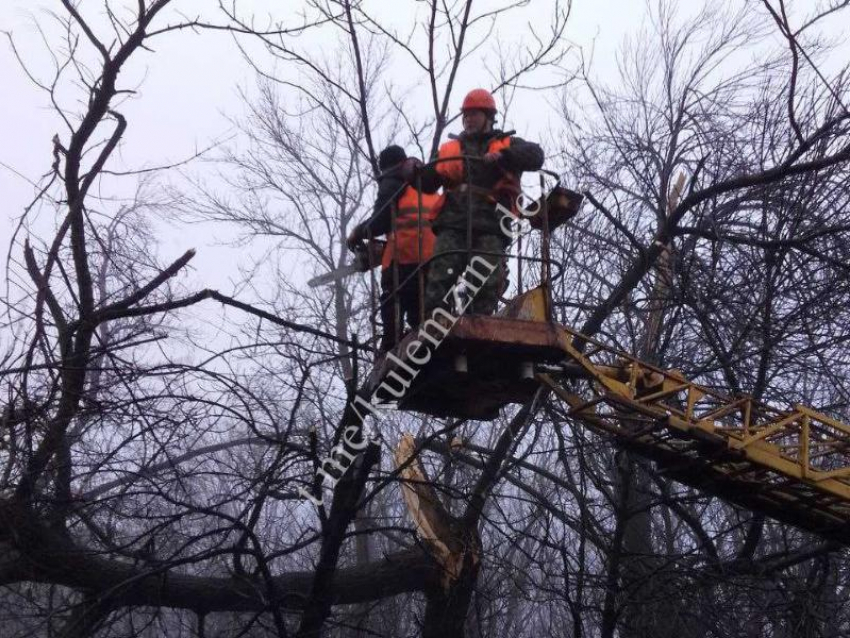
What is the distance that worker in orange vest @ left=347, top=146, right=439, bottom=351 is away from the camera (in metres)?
6.70

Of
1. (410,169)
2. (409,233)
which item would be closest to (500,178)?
(410,169)

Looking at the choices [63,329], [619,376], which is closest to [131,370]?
[63,329]

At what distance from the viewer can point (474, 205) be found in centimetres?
629

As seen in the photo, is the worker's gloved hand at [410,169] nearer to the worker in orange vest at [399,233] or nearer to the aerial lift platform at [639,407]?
the worker in orange vest at [399,233]

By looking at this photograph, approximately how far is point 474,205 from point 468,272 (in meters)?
0.43

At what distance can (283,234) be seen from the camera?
62.3ft

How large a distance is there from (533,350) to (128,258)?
3277mm

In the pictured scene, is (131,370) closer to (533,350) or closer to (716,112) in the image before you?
(533,350)

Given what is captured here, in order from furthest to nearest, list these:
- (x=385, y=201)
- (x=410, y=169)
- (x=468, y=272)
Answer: (x=385, y=201)
(x=410, y=169)
(x=468, y=272)

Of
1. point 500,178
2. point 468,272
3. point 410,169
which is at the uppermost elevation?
point 410,169

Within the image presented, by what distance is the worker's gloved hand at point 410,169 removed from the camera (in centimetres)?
625

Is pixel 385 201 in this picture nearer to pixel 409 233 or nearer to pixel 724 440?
pixel 409 233

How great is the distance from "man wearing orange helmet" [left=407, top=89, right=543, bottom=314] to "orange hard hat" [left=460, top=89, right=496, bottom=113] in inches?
7.1

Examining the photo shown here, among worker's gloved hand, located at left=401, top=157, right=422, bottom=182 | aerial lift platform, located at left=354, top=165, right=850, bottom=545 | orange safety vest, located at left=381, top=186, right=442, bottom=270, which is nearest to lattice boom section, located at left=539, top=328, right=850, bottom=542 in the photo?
aerial lift platform, located at left=354, top=165, right=850, bottom=545
